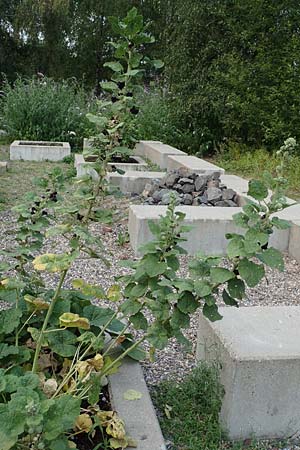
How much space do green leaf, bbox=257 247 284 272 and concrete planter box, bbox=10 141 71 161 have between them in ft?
21.6

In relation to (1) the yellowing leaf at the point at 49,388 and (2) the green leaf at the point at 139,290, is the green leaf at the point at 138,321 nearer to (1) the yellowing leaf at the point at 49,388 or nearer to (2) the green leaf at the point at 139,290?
(2) the green leaf at the point at 139,290

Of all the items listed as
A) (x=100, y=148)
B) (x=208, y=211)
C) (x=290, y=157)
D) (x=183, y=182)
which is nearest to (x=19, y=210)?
(x=100, y=148)

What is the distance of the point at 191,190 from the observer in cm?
485

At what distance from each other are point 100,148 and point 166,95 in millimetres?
8867

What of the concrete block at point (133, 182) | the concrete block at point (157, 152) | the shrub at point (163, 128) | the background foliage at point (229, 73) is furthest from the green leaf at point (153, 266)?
the shrub at point (163, 128)

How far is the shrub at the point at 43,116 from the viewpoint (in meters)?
8.59

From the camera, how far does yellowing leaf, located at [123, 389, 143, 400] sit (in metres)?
1.57

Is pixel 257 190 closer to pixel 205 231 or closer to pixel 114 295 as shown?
pixel 114 295

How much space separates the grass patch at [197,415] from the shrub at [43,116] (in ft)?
24.2

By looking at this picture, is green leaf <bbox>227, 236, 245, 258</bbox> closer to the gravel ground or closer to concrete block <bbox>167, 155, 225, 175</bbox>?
the gravel ground

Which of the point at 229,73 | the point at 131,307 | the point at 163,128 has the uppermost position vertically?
the point at 229,73

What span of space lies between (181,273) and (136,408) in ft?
5.56

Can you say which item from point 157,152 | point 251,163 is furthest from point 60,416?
point 251,163

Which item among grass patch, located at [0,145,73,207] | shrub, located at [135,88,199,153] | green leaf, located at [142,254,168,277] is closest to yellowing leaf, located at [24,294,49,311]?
green leaf, located at [142,254,168,277]
